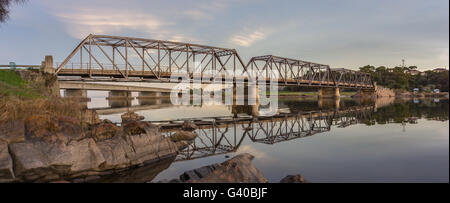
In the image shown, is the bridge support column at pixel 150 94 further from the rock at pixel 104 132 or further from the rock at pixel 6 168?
the rock at pixel 6 168

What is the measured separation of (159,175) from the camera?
11.7 m

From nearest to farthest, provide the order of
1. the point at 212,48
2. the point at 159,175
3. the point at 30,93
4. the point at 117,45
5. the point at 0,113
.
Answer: the point at 159,175 < the point at 0,113 < the point at 30,93 < the point at 117,45 < the point at 212,48

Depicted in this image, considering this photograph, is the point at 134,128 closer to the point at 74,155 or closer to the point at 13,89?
the point at 74,155

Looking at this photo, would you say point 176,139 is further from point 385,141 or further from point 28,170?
point 385,141

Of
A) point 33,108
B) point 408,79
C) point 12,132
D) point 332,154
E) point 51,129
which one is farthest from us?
point 408,79

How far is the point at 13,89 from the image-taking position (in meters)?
19.5

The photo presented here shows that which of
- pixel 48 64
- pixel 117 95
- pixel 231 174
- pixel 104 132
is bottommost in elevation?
pixel 231 174

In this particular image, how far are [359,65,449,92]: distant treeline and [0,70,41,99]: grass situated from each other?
6255 inches

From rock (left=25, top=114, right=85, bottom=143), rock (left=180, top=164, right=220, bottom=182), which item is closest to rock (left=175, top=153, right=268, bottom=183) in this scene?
rock (left=180, top=164, right=220, bottom=182)

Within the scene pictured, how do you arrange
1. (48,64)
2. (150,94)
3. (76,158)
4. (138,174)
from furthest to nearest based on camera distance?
(150,94), (48,64), (138,174), (76,158)

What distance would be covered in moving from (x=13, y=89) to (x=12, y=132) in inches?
430

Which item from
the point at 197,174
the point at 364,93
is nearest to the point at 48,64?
the point at 197,174
